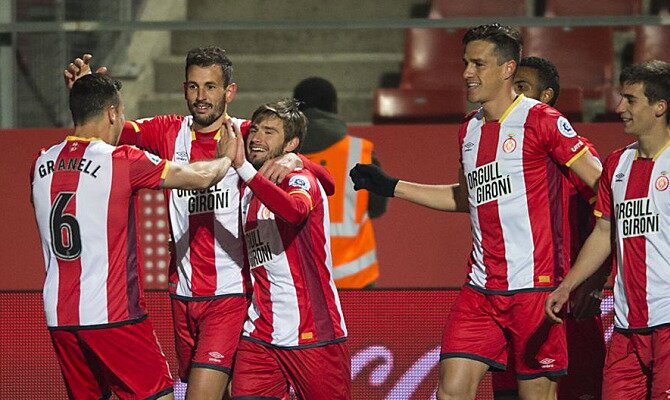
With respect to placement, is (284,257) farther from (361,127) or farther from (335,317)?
(361,127)

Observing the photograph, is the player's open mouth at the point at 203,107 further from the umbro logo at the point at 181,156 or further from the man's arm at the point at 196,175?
the man's arm at the point at 196,175

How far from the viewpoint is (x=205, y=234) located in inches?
254

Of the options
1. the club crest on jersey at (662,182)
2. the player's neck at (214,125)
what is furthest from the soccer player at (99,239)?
the club crest on jersey at (662,182)

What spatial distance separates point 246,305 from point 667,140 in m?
2.24

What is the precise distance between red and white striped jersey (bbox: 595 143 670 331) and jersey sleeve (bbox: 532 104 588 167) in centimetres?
27

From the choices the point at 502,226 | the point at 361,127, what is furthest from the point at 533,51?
the point at 502,226

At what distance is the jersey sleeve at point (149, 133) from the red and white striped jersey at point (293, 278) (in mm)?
776

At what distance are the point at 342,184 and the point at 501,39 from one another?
262 cm

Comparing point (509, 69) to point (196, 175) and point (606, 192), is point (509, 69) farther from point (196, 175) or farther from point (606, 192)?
point (196, 175)

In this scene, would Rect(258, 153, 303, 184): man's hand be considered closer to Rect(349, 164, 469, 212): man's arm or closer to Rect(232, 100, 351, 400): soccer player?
Rect(232, 100, 351, 400): soccer player

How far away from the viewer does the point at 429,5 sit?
11.9m

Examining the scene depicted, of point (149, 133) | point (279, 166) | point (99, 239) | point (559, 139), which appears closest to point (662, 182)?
point (559, 139)

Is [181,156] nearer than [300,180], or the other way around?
[300,180]

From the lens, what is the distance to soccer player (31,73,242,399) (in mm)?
5797
